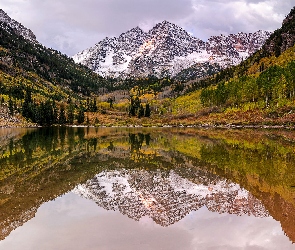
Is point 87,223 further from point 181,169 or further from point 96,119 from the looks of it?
point 96,119

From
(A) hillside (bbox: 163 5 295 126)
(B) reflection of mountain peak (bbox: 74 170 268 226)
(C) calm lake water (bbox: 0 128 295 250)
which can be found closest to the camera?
(C) calm lake water (bbox: 0 128 295 250)

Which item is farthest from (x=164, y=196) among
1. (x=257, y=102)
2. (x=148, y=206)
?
(x=257, y=102)

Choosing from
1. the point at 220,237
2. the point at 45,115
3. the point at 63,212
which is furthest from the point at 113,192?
the point at 45,115

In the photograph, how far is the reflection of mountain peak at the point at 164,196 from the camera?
17.0 meters

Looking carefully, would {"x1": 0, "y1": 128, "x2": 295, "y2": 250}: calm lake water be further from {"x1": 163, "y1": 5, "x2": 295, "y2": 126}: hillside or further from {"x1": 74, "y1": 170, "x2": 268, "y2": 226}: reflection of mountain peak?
{"x1": 163, "y1": 5, "x2": 295, "y2": 126}: hillside

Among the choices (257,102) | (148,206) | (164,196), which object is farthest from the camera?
(257,102)

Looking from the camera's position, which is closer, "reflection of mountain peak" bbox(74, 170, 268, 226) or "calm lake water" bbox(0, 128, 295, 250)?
"calm lake water" bbox(0, 128, 295, 250)

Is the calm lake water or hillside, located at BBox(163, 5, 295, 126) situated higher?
hillside, located at BBox(163, 5, 295, 126)

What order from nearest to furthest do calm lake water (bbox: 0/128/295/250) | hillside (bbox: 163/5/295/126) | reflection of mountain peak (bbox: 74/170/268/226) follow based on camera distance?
1. calm lake water (bbox: 0/128/295/250)
2. reflection of mountain peak (bbox: 74/170/268/226)
3. hillside (bbox: 163/5/295/126)

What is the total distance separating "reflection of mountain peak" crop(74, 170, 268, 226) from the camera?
1699cm

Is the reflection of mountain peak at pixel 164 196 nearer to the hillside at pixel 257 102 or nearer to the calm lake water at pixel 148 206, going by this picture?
the calm lake water at pixel 148 206

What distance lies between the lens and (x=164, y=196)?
20234mm

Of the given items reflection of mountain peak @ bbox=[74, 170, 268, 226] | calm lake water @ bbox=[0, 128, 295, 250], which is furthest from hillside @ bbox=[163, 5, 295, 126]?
reflection of mountain peak @ bbox=[74, 170, 268, 226]

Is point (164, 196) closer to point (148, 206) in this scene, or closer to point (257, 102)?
point (148, 206)
